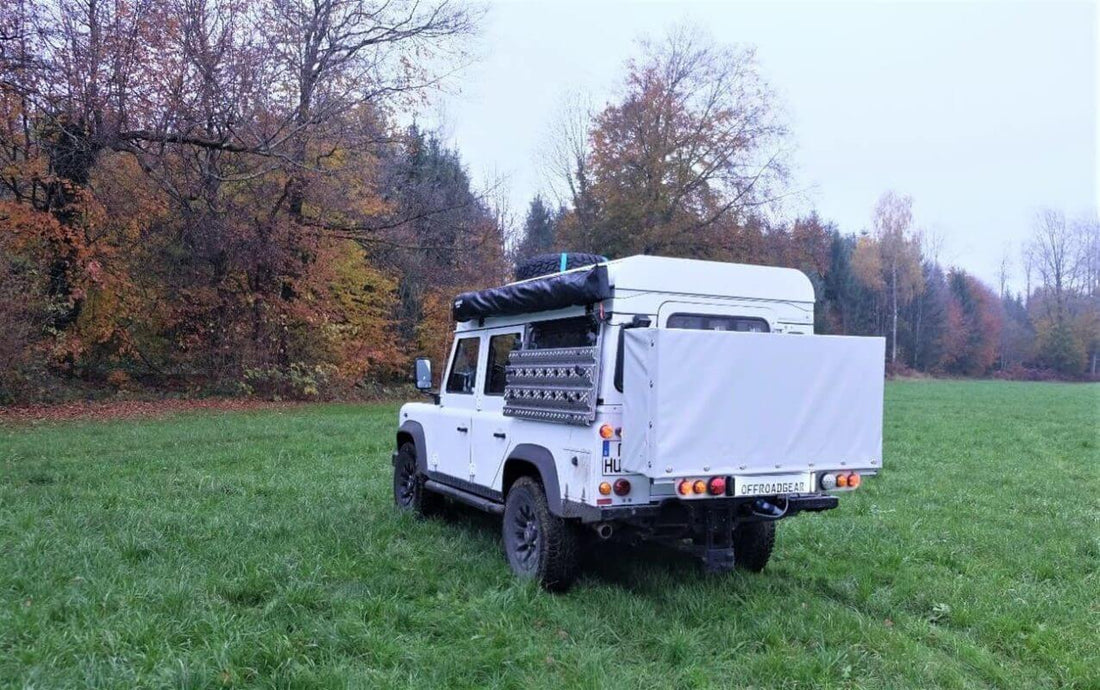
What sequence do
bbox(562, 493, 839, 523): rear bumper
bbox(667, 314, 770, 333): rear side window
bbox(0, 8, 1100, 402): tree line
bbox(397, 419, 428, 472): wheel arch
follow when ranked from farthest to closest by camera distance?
bbox(0, 8, 1100, 402): tree line < bbox(397, 419, 428, 472): wheel arch < bbox(667, 314, 770, 333): rear side window < bbox(562, 493, 839, 523): rear bumper

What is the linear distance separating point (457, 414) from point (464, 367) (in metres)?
0.48

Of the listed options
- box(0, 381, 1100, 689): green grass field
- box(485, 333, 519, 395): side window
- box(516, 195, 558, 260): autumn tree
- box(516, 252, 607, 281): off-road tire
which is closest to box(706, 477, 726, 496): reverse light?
box(0, 381, 1100, 689): green grass field

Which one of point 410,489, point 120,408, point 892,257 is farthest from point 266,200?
point 892,257

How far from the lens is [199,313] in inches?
889

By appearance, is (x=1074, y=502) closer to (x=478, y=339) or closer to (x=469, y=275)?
(x=478, y=339)

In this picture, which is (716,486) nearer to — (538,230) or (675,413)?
(675,413)

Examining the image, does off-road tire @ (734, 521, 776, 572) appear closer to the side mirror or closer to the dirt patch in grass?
the side mirror

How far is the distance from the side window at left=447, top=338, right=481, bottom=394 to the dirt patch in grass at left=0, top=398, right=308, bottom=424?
12.5 metres

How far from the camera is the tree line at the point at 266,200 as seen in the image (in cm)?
1603

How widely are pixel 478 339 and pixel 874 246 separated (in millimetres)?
66565

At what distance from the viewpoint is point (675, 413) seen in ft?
15.3

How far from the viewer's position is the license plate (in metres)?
4.75

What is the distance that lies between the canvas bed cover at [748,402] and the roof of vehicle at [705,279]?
1.60ft

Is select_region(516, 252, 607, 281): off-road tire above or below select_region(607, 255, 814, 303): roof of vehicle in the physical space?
above
